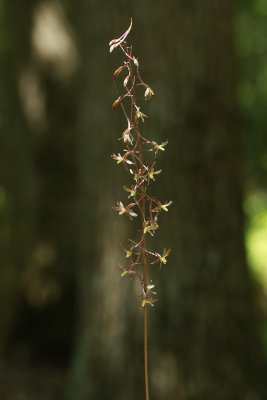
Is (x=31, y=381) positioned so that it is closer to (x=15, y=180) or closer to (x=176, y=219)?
(x=15, y=180)

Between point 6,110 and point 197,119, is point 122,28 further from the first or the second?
point 6,110

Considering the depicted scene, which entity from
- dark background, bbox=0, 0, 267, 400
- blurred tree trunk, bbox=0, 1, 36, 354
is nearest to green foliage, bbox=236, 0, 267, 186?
blurred tree trunk, bbox=0, 1, 36, 354

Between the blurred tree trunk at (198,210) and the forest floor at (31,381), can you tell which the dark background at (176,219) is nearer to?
the blurred tree trunk at (198,210)

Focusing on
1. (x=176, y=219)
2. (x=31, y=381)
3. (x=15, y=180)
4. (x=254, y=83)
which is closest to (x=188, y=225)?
(x=176, y=219)

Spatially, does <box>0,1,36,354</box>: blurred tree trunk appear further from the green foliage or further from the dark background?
the green foliage

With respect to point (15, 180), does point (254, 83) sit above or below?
above
